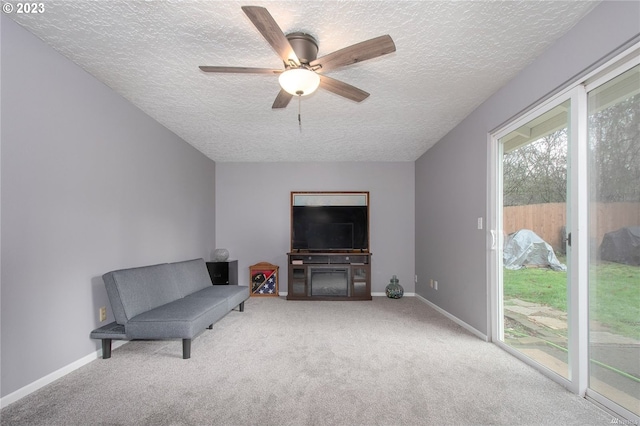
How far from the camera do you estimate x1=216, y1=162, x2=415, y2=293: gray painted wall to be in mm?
5633

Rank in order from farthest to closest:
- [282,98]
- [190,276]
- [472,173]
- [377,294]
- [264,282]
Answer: [377,294]
[264,282]
[190,276]
[472,173]
[282,98]

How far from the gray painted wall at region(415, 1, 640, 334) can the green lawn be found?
800mm

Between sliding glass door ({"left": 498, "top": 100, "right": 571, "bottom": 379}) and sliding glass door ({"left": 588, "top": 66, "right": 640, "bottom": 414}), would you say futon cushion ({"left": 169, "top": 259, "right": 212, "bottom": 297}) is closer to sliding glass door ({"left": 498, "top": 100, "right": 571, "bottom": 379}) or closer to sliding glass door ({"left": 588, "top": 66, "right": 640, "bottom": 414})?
sliding glass door ({"left": 498, "top": 100, "right": 571, "bottom": 379})

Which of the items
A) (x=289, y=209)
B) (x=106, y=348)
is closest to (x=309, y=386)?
(x=106, y=348)

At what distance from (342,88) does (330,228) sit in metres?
3.37

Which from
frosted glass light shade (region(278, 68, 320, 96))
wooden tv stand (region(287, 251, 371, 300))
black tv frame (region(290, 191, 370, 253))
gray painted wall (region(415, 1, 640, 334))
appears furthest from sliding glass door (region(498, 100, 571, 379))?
black tv frame (region(290, 191, 370, 253))

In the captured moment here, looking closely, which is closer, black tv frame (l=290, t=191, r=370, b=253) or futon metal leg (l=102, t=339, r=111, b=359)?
futon metal leg (l=102, t=339, r=111, b=359)

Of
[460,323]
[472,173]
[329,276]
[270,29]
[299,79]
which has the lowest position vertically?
[460,323]

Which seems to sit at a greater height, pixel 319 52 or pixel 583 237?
pixel 319 52

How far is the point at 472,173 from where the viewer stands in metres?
3.46

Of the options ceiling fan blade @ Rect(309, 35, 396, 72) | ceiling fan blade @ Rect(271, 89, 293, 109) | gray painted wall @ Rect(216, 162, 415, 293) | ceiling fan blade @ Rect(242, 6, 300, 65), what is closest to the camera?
ceiling fan blade @ Rect(242, 6, 300, 65)

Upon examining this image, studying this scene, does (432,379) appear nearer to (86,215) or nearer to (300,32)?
(300,32)

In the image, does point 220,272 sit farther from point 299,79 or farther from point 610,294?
point 610,294

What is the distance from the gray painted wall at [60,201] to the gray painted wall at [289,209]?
2212mm
